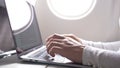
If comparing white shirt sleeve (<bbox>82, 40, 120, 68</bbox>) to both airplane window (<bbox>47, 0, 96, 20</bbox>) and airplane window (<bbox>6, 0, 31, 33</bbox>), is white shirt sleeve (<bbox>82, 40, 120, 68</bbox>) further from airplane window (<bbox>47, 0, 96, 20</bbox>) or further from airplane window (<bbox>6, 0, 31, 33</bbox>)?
airplane window (<bbox>47, 0, 96, 20</bbox>)

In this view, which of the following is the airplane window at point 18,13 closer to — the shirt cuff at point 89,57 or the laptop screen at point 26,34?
the laptop screen at point 26,34

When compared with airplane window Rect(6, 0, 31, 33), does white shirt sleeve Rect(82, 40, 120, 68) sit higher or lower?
lower

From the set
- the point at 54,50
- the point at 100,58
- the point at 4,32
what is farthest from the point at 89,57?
the point at 4,32

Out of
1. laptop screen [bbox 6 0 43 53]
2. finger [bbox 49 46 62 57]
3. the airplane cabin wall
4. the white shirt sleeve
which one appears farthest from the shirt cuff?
the airplane cabin wall

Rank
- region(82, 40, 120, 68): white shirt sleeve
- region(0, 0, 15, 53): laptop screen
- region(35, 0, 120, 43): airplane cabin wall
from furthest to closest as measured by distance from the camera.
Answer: region(35, 0, 120, 43): airplane cabin wall, region(0, 0, 15, 53): laptop screen, region(82, 40, 120, 68): white shirt sleeve

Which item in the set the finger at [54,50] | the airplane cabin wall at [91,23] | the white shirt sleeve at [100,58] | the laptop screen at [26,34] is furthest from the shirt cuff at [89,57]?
the airplane cabin wall at [91,23]

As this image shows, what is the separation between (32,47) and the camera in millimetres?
1047

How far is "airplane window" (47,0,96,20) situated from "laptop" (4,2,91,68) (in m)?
0.15

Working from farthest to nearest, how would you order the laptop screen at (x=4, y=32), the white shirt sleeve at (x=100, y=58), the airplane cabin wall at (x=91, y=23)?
the airplane cabin wall at (x=91, y=23) → the laptop screen at (x=4, y=32) → the white shirt sleeve at (x=100, y=58)

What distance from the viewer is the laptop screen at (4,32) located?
87cm

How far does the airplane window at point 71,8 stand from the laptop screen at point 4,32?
0.40 m

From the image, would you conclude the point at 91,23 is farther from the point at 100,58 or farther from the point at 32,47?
the point at 100,58

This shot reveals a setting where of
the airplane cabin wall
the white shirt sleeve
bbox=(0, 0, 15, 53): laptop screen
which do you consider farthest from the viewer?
the airplane cabin wall

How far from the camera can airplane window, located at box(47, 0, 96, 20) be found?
1257 millimetres
